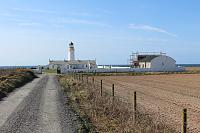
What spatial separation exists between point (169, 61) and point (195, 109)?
88.5 metres

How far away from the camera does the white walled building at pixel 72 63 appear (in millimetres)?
119750

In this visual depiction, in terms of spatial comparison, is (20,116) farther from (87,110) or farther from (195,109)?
(195,109)

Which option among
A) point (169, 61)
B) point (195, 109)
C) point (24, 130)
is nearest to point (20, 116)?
point (24, 130)

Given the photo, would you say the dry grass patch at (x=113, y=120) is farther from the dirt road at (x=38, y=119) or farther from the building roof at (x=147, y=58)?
the building roof at (x=147, y=58)

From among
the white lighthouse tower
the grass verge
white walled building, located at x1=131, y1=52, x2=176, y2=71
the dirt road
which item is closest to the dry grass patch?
the dirt road

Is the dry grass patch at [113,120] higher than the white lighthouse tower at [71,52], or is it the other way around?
the white lighthouse tower at [71,52]

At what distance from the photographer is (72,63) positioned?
122 meters

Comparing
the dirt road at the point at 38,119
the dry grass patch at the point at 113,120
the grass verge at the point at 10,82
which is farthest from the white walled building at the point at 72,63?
the dry grass patch at the point at 113,120

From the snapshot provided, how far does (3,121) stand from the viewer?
48.0ft

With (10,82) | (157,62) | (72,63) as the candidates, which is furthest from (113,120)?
(72,63)

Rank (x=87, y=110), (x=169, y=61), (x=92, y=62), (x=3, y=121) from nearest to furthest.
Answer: (x=3, y=121)
(x=87, y=110)
(x=169, y=61)
(x=92, y=62)

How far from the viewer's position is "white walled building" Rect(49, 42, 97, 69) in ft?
393

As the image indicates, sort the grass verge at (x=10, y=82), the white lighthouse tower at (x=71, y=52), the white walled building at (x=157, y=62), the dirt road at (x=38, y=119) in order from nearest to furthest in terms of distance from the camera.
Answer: the dirt road at (x=38, y=119) → the grass verge at (x=10, y=82) → the white walled building at (x=157, y=62) → the white lighthouse tower at (x=71, y=52)

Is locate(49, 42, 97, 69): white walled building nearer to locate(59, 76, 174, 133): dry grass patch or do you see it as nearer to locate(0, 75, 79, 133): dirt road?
locate(0, 75, 79, 133): dirt road
